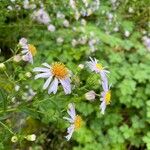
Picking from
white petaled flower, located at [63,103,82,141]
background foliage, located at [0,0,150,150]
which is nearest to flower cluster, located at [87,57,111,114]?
white petaled flower, located at [63,103,82,141]

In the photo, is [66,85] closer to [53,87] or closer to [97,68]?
[53,87]

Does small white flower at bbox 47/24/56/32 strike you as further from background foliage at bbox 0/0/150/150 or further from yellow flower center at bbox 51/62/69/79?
yellow flower center at bbox 51/62/69/79

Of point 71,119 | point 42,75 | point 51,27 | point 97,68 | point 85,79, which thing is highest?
point 42,75

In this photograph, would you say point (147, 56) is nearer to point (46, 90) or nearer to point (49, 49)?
point (49, 49)

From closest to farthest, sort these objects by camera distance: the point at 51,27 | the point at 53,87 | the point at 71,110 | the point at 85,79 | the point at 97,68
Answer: the point at 53,87
the point at 71,110
the point at 97,68
the point at 85,79
the point at 51,27

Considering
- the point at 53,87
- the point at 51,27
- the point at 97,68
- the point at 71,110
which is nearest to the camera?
the point at 53,87

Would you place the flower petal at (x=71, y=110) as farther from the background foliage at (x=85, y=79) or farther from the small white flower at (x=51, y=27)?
the small white flower at (x=51, y=27)

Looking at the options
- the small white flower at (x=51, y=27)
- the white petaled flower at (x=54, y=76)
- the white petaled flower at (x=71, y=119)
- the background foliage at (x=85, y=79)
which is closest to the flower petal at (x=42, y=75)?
the white petaled flower at (x=54, y=76)

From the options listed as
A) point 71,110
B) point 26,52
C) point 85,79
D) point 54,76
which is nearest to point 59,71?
point 54,76
